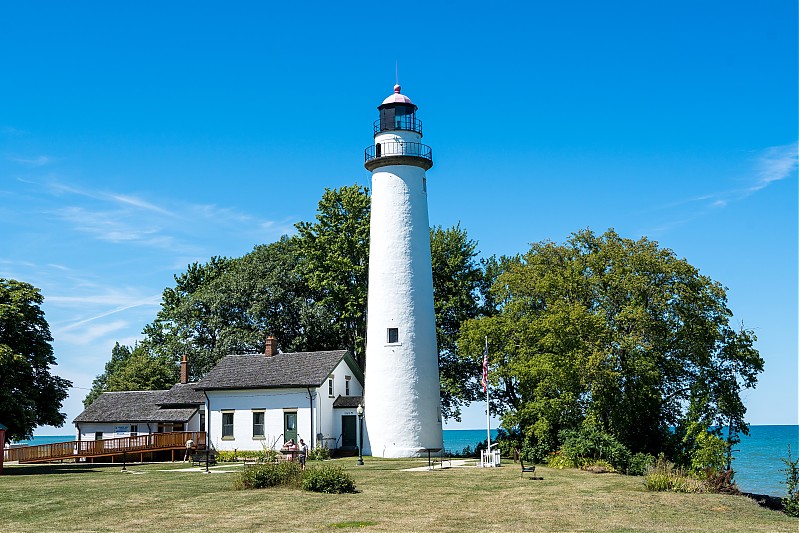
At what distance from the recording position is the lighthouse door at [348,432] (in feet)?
129

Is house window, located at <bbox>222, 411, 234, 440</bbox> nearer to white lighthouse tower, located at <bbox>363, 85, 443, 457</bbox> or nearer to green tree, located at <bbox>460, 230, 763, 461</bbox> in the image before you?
white lighthouse tower, located at <bbox>363, 85, 443, 457</bbox>

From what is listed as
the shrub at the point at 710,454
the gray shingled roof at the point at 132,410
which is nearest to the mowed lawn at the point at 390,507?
the shrub at the point at 710,454

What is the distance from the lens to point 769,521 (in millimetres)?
17594

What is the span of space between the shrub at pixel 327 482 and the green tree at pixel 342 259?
23.8m

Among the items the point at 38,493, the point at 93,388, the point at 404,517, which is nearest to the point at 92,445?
the point at 38,493

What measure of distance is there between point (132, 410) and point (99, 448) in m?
4.91

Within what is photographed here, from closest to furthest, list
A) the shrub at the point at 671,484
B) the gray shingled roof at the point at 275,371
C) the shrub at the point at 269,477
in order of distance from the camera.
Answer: the shrub at the point at 269,477 → the shrub at the point at 671,484 → the gray shingled roof at the point at 275,371

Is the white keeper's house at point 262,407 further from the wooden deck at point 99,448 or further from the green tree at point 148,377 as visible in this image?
the green tree at point 148,377

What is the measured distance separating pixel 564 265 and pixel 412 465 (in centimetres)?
1149

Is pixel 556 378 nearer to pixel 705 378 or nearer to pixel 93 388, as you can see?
pixel 705 378

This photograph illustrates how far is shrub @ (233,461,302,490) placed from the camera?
71.9 feet

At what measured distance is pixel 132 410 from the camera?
1731 inches

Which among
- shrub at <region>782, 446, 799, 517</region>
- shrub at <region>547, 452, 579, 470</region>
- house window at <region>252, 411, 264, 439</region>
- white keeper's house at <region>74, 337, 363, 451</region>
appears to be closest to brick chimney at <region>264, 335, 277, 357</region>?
white keeper's house at <region>74, 337, 363, 451</region>

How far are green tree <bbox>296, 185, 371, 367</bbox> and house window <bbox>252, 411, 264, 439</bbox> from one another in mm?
8204
